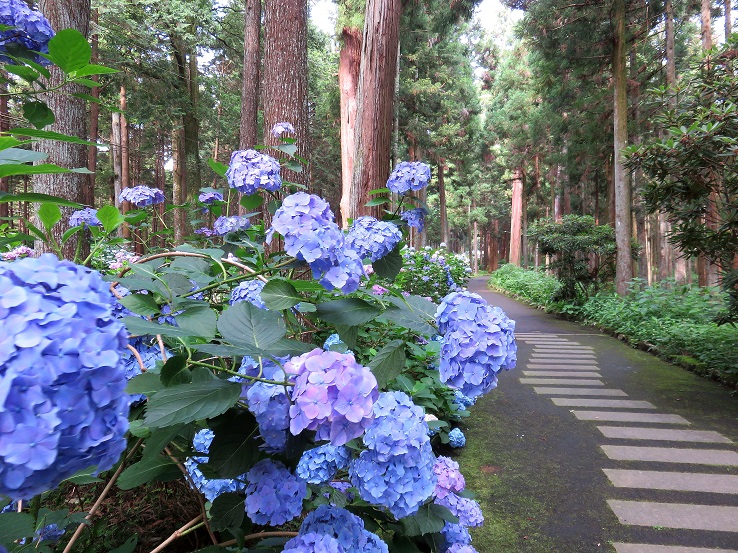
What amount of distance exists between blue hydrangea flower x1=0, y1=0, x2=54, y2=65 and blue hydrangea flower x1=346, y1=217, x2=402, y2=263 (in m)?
0.91

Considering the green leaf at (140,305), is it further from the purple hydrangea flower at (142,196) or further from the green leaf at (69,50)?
the purple hydrangea flower at (142,196)

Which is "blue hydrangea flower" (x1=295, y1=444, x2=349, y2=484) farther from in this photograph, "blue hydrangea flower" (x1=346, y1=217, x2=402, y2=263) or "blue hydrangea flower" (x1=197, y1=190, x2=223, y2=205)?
"blue hydrangea flower" (x1=197, y1=190, x2=223, y2=205)

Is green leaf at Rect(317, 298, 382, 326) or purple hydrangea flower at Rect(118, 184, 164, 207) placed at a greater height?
purple hydrangea flower at Rect(118, 184, 164, 207)

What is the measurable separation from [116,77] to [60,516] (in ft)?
35.1

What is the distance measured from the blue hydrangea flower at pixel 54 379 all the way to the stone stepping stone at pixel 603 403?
4285 mm

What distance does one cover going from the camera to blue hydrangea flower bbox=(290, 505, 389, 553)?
0.77 meters

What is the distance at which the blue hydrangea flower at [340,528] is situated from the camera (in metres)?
0.77

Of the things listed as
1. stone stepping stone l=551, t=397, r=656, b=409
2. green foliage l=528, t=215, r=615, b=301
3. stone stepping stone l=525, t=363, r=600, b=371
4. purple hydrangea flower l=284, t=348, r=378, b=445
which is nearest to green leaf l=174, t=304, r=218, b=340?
purple hydrangea flower l=284, t=348, r=378, b=445

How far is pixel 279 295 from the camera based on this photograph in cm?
80

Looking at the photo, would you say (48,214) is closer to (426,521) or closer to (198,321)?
(198,321)

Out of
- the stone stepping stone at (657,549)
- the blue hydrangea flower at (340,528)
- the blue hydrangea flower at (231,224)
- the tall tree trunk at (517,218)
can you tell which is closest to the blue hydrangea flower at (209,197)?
the blue hydrangea flower at (231,224)

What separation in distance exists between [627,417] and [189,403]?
4120 millimetres

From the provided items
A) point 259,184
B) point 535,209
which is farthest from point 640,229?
point 259,184

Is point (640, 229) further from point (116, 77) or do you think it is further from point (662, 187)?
point (116, 77)
